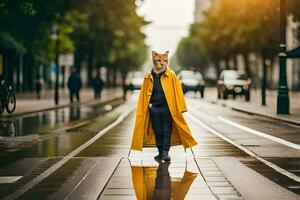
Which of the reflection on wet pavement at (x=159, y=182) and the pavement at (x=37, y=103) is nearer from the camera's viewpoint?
the reflection on wet pavement at (x=159, y=182)

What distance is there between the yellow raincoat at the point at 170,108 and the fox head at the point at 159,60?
0.17m

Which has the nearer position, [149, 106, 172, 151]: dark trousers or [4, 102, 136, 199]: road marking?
[4, 102, 136, 199]: road marking

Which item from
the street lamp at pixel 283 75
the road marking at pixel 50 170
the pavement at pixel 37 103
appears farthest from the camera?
the pavement at pixel 37 103

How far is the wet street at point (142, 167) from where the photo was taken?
785 centimetres

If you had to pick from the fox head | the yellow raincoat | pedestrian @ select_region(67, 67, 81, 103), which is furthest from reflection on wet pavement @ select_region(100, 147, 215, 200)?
pedestrian @ select_region(67, 67, 81, 103)

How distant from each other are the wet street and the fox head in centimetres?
156

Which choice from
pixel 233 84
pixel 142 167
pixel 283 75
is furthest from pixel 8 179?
pixel 233 84

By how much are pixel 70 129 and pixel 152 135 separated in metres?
7.61

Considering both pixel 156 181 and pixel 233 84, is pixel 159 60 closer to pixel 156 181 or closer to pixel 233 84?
pixel 156 181

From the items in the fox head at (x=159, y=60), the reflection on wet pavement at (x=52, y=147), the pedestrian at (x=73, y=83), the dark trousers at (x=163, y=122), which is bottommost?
the reflection on wet pavement at (x=52, y=147)

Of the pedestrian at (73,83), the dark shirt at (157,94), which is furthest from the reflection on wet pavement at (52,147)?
the pedestrian at (73,83)

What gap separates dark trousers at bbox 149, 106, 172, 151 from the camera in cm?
1069

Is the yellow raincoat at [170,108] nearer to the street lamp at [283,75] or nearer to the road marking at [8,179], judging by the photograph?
the road marking at [8,179]

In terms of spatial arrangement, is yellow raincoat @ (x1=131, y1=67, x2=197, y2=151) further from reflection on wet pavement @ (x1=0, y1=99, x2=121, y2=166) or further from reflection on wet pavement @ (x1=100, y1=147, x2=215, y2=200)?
reflection on wet pavement @ (x1=0, y1=99, x2=121, y2=166)
